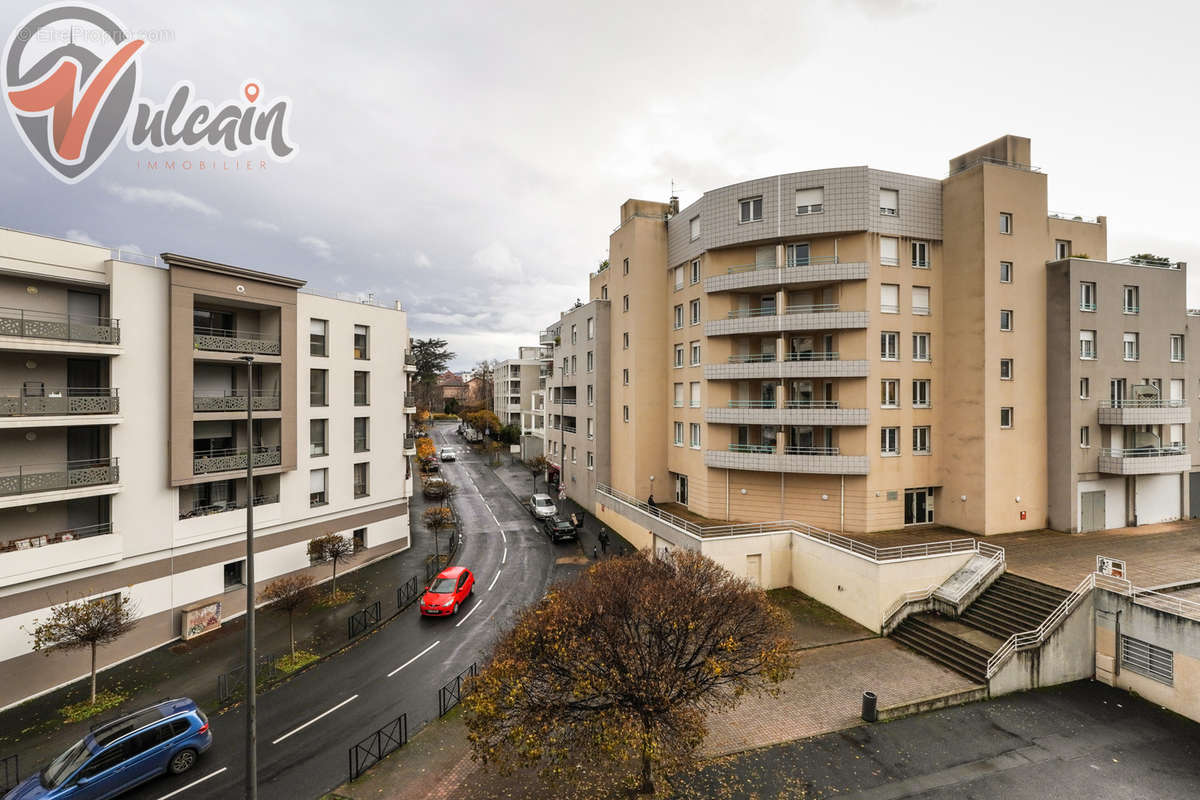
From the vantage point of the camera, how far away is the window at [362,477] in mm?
30469

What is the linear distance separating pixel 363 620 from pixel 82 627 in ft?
30.7

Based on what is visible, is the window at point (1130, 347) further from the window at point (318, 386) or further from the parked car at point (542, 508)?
the window at point (318, 386)

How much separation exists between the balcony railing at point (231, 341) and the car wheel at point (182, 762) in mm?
16372

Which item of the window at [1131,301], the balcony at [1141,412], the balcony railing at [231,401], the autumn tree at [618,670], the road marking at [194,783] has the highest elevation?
the window at [1131,301]

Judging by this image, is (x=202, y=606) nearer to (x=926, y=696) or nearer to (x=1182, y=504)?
(x=926, y=696)

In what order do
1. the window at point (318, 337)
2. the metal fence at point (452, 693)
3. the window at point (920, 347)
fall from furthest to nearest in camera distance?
the window at point (318, 337)
the window at point (920, 347)
the metal fence at point (452, 693)

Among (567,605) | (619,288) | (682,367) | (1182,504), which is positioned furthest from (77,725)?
(1182,504)

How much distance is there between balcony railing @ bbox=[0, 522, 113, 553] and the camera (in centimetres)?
1777

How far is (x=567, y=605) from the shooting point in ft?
39.4

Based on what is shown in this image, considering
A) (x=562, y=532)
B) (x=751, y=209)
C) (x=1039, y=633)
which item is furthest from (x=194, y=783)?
(x=751, y=209)

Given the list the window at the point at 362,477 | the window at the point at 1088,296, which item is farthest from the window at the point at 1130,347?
the window at the point at 362,477

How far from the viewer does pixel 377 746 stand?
47.6 ft

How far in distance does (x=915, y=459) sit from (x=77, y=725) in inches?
1449

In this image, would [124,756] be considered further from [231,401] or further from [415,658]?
[231,401]
